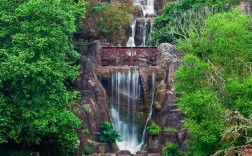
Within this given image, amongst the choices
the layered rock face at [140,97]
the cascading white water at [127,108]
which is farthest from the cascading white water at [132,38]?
the cascading white water at [127,108]

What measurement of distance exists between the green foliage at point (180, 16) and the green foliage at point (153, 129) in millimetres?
5963

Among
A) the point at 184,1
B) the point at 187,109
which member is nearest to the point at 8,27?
the point at 187,109

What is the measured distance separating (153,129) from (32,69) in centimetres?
1030

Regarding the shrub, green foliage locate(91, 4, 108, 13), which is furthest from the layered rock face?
green foliage locate(91, 4, 108, 13)

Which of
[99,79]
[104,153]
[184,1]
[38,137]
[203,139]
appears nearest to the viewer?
[203,139]

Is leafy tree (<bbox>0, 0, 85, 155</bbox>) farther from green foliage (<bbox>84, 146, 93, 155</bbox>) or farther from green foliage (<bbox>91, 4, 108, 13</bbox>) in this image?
green foliage (<bbox>91, 4, 108, 13</bbox>)

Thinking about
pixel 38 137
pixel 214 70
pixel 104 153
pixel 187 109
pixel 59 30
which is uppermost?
pixel 59 30

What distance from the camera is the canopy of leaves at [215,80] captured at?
19.4 meters

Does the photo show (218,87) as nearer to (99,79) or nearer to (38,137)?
(38,137)

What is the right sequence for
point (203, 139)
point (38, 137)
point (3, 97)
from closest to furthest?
point (203, 139) < point (3, 97) < point (38, 137)

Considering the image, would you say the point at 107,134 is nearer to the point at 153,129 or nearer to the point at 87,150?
the point at 87,150

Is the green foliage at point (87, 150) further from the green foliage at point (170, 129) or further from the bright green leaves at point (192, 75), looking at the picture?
the bright green leaves at point (192, 75)

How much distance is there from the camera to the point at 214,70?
819 inches

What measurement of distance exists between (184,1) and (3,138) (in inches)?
704
